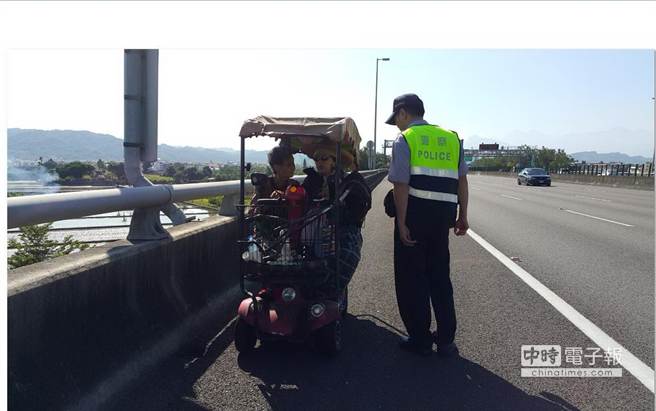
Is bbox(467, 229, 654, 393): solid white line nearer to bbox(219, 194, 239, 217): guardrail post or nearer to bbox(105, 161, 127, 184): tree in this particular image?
bbox(219, 194, 239, 217): guardrail post

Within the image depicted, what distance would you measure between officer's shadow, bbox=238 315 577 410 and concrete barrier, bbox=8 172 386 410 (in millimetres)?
766

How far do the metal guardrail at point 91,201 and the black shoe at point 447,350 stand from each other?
264 cm

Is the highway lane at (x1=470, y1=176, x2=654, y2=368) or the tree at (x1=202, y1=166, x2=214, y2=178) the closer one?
the highway lane at (x1=470, y1=176, x2=654, y2=368)

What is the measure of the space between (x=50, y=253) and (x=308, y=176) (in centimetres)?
237

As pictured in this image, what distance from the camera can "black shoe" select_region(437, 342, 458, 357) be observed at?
4688 mm

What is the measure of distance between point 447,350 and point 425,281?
1.93 feet

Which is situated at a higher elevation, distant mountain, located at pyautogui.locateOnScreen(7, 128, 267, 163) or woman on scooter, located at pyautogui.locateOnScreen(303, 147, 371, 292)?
distant mountain, located at pyautogui.locateOnScreen(7, 128, 267, 163)

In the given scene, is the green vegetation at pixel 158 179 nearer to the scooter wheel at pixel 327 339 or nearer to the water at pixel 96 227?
the water at pixel 96 227

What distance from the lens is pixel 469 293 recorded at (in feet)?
22.1

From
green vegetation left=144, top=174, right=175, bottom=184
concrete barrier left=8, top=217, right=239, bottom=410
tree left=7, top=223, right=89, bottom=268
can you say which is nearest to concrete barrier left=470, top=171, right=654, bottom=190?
green vegetation left=144, top=174, right=175, bottom=184

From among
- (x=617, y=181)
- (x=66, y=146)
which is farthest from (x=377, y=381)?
(x=617, y=181)

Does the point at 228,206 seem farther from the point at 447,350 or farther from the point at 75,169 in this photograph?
the point at 447,350

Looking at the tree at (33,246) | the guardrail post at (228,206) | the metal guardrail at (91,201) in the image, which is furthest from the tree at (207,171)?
the tree at (33,246)

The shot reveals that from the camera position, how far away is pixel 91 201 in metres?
3.84
